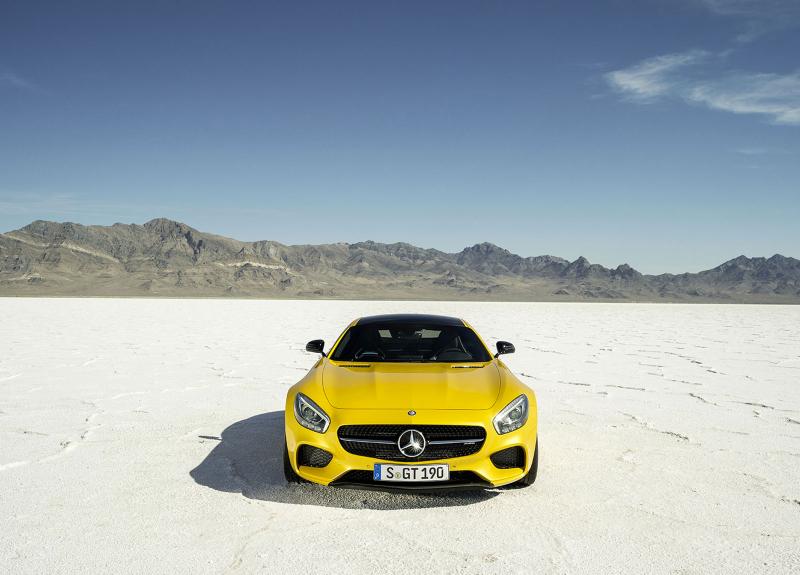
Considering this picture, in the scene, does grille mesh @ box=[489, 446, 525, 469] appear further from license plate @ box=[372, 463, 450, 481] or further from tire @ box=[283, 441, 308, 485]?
tire @ box=[283, 441, 308, 485]

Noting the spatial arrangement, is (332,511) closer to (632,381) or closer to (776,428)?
(776,428)

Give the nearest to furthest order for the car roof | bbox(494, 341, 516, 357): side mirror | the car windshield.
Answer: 1. the car windshield
2. bbox(494, 341, 516, 357): side mirror
3. the car roof

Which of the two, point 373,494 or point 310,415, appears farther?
point 373,494

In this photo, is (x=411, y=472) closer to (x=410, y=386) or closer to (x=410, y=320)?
(x=410, y=386)

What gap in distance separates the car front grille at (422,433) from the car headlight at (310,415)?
134 mm

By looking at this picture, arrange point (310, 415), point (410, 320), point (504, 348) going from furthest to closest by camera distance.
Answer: point (410, 320) → point (504, 348) → point (310, 415)

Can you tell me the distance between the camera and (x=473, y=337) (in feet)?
18.4

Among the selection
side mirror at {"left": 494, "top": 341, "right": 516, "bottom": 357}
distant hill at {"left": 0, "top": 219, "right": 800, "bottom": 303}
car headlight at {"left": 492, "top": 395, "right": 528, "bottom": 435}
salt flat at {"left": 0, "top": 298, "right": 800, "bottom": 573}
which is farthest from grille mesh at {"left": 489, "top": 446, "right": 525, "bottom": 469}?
distant hill at {"left": 0, "top": 219, "right": 800, "bottom": 303}

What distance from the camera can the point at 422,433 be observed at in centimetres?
395

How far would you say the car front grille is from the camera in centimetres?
393

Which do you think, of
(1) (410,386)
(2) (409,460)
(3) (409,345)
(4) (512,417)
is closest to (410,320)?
(3) (409,345)

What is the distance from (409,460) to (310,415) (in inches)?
28.3

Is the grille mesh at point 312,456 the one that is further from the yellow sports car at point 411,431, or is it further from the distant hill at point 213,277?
the distant hill at point 213,277

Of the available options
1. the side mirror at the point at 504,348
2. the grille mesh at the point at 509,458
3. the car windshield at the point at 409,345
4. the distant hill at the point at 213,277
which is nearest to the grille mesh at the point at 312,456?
the grille mesh at the point at 509,458
